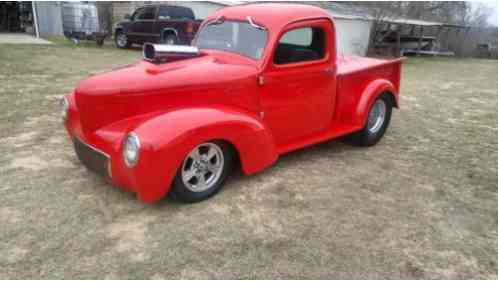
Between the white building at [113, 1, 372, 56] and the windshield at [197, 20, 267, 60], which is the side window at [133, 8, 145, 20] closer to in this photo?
the white building at [113, 1, 372, 56]

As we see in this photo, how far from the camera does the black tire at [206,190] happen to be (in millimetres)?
3111

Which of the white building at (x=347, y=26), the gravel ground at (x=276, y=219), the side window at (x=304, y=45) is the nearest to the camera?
the gravel ground at (x=276, y=219)

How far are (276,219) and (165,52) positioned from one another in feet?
6.11

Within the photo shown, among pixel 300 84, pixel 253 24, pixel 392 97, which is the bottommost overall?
pixel 392 97

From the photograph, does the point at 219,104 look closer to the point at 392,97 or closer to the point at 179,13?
Answer: the point at 392,97

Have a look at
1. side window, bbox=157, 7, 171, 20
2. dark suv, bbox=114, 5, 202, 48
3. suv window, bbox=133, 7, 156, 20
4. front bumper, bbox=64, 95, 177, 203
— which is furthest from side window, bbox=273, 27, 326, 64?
suv window, bbox=133, 7, 156, 20

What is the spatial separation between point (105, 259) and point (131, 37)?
44.5 feet

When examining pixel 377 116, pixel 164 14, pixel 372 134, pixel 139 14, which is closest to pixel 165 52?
pixel 372 134

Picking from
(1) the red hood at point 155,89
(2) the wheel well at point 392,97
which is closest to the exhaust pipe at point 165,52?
(1) the red hood at point 155,89

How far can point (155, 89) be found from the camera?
312 centimetres

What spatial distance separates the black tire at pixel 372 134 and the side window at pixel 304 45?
1.08 m

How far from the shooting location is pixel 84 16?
18.7m

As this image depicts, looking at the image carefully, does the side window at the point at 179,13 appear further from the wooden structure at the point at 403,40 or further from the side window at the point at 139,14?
the wooden structure at the point at 403,40

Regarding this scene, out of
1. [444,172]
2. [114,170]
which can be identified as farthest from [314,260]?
[444,172]
